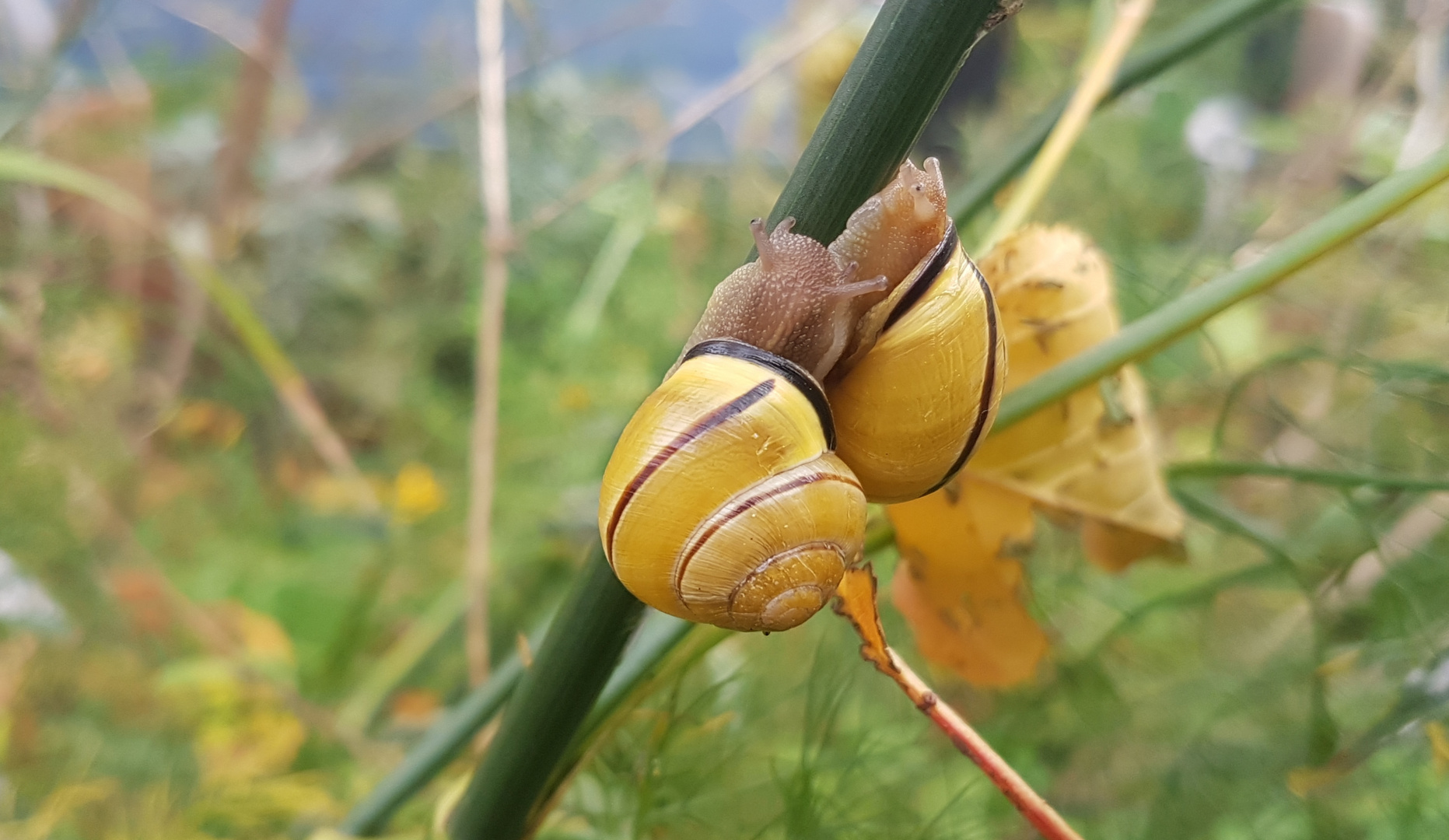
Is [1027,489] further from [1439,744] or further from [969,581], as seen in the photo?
[1439,744]

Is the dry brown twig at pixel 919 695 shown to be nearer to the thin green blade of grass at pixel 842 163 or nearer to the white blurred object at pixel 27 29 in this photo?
the thin green blade of grass at pixel 842 163

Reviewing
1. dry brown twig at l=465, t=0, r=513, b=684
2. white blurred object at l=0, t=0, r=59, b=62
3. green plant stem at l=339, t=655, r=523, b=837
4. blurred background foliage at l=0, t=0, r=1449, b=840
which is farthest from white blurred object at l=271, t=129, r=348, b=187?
green plant stem at l=339, t=655, r=523, b=837

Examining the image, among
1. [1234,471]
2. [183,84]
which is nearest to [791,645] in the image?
[1234,471]

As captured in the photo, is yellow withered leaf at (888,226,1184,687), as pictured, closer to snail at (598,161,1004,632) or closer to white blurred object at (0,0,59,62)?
snail at (598,161,1004,632)

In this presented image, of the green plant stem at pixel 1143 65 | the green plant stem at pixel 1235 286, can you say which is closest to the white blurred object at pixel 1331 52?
the green plant stem at pixel 1143 65

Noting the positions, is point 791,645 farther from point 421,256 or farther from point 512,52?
point 421,256
